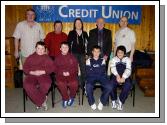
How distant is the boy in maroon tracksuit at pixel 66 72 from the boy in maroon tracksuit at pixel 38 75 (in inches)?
6.5

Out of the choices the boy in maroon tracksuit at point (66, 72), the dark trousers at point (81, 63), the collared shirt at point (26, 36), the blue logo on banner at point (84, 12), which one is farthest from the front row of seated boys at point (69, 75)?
the blue logo on banner at point (84, 12)

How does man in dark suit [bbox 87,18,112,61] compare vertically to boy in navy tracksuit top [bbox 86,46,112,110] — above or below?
above

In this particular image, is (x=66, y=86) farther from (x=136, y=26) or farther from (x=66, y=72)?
(x=136, y=26)

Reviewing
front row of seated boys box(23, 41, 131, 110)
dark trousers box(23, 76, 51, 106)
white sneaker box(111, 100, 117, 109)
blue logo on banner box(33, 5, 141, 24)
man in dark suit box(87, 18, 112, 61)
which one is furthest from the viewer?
blue logo on banner box(33, 5, 141, 24)

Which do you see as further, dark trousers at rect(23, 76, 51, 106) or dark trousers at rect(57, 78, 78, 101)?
dark trousers at rect(57, 78, 78, 101)

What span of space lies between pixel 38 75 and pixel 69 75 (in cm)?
52

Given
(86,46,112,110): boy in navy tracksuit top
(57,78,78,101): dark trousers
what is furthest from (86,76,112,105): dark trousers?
(57,78,78,101): dark trousers

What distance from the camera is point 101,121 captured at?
171 inches

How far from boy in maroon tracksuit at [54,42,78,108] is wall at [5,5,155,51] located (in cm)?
226

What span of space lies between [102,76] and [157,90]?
40.0 inches

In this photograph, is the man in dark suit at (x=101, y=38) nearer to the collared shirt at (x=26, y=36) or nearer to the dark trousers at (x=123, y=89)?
the dark trousers at (x=123, y=89)

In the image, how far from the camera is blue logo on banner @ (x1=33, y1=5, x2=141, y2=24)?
7.16 meters

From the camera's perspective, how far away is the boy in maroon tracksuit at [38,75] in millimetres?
4902

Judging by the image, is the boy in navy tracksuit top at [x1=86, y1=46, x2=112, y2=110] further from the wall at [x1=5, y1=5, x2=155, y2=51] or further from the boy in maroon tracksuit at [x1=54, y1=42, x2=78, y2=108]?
the wall at [x1=5, y1=5, x2=155, y2=51]
